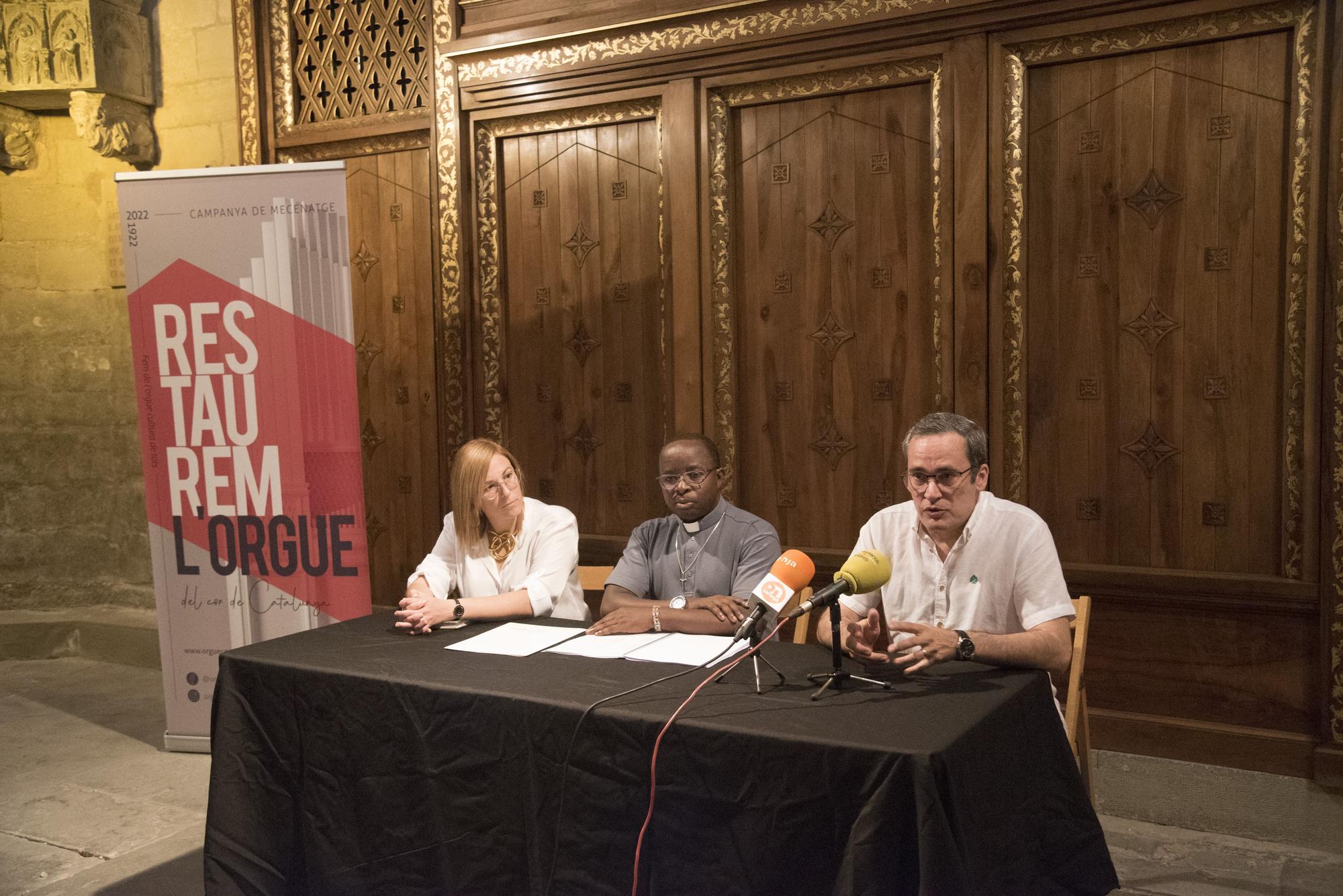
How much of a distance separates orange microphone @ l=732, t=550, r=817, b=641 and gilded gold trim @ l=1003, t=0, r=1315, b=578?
2.15 metres

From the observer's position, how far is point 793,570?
231 cm

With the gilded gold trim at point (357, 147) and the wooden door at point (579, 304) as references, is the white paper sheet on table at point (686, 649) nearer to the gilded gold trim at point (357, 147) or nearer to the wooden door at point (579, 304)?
the wooden door at point (579, 304)

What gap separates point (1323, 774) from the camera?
371 cm

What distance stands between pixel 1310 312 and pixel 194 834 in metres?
4.07

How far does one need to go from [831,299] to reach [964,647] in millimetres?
2340

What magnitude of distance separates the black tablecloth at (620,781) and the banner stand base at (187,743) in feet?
6.17

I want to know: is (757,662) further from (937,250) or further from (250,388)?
(250,388)

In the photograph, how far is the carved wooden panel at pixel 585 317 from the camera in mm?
4902

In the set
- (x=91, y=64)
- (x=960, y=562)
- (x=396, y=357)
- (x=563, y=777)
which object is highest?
(x=91, y=64)

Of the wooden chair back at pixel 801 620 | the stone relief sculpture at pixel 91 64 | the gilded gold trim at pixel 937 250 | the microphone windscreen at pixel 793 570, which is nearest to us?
the microphone windscreen at pixel 793 570

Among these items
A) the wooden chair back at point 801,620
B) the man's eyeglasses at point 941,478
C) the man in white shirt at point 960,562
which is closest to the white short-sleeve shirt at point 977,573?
the man in white shirt at point 960,562

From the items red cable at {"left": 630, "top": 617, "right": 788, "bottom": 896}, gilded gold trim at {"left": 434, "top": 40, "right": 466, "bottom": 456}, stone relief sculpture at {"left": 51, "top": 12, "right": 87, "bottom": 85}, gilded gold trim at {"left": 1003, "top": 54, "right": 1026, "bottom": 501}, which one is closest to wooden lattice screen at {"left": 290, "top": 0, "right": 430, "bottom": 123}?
gilded gold trim at {"left": 434, "top": 40, "right": 466, "bottom": 456}

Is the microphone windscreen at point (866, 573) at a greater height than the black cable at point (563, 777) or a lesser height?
greater

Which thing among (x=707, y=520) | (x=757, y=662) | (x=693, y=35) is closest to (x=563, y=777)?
(x=757, y=662)
